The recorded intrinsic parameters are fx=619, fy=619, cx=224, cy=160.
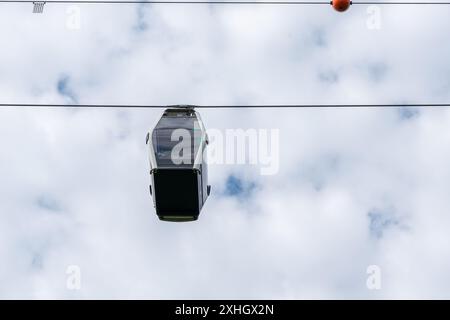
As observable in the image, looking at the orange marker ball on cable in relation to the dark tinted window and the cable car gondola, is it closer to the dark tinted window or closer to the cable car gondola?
the cable car gondola

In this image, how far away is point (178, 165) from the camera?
56.5 ft

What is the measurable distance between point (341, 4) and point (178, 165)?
6097 millimetres

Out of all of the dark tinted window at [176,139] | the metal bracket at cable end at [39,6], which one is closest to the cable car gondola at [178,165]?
the dark tinted window at [176,139]

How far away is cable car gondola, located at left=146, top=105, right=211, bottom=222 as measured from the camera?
17.2m

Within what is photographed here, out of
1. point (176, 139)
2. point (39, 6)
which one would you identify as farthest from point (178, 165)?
point (39, 6)

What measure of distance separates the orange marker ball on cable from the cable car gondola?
460 cm

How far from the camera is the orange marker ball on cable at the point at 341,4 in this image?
15336 millimetres

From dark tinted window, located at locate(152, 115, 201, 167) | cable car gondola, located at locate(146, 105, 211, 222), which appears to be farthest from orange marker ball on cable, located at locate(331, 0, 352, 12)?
dark tinted window, located at locate(152, 115, 201, 167)

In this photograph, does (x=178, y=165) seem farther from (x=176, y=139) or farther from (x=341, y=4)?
(x=341, y=4)
